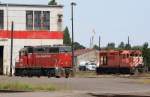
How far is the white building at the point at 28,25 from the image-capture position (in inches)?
3243

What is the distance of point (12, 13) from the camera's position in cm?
8325

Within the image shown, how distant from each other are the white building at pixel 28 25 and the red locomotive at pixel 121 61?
35.0 ft

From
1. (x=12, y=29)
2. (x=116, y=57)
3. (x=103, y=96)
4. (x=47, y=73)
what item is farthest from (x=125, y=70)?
(x=103, y=96)

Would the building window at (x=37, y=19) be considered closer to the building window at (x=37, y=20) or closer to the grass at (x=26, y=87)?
the building window at (x=37, y=20)

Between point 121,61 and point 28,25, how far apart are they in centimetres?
1763

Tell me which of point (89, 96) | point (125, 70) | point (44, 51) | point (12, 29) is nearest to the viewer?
point (89, 96)

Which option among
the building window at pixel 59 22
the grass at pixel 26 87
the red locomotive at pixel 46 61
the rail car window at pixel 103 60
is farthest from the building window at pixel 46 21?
the grass at pixel 26 87

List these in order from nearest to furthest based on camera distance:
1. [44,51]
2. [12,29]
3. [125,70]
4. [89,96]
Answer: [89,96] < [44,51] < [125,70] < [12,29]

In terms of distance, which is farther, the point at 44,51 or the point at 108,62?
the point at 108,62

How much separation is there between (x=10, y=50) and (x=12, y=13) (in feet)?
18.4

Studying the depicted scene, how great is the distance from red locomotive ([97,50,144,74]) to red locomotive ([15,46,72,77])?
1022 cm

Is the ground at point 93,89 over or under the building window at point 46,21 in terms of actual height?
under

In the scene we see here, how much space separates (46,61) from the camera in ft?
208

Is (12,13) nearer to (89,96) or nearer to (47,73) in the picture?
(47,73)
